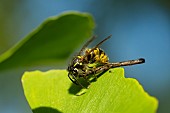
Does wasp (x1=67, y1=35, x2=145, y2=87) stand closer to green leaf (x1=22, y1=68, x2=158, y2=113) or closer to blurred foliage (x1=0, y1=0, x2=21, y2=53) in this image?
green leaf (x1=22, y1=68, x2=158, y2=113)

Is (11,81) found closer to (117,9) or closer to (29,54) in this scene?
(29,54)

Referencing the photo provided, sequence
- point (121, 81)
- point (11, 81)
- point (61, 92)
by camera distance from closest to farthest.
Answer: point (121, 81) < point (61, 92) < point (11, 81)

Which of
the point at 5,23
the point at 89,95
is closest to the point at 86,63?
the point at 89,95

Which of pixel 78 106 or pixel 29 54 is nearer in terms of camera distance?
pixel 78 106

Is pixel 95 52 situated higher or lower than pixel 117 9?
higher

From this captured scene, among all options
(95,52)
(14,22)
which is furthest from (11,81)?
(95,52)
